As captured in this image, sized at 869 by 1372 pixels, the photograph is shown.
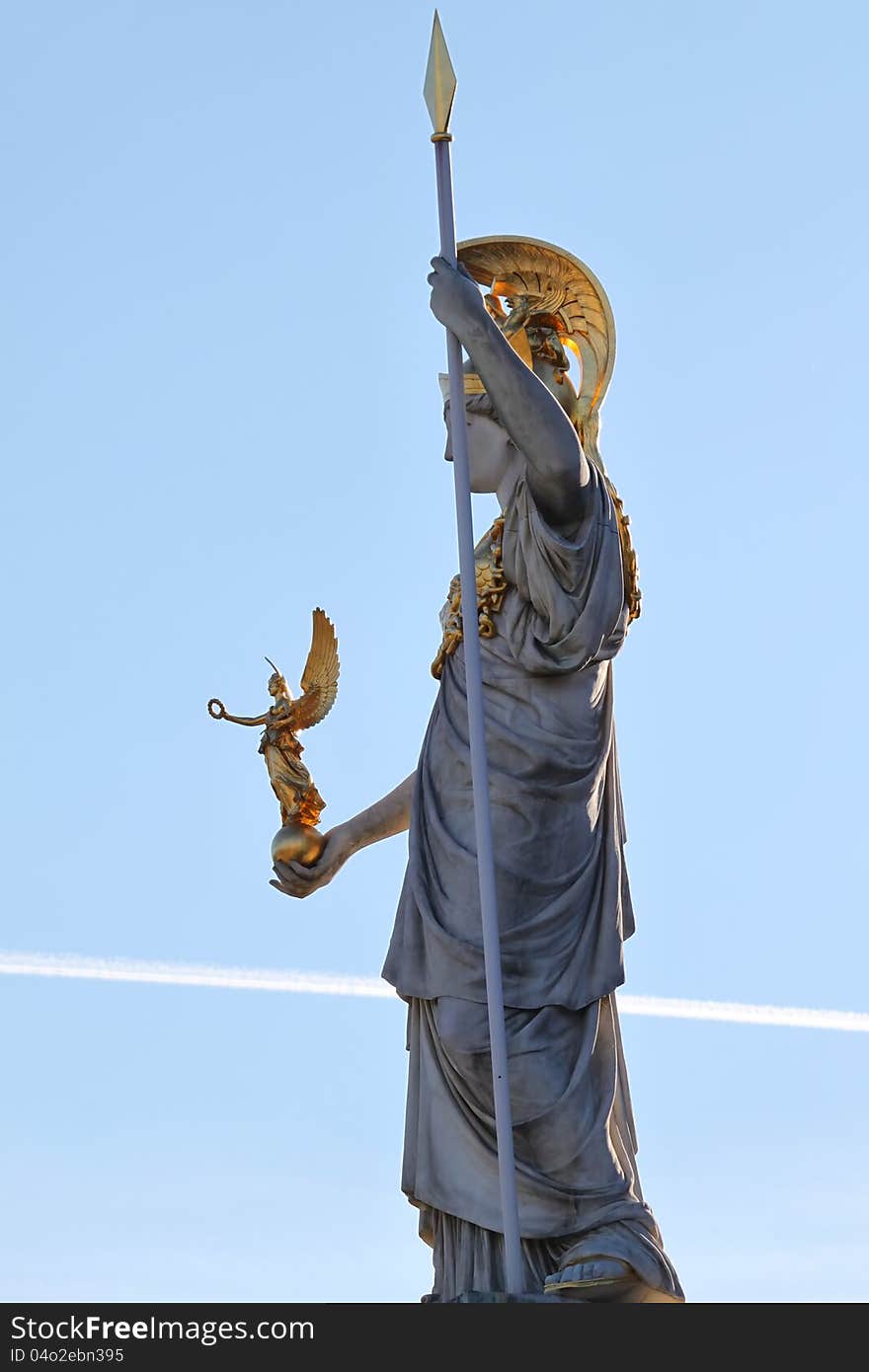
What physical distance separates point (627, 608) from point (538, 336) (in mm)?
1446

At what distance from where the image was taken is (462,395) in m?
13.2

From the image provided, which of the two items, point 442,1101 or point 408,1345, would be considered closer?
point 408,1345

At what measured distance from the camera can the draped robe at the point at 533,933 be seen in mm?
12828

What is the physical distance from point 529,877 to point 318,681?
5.49ft

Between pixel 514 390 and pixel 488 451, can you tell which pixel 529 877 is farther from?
pixel 514 390

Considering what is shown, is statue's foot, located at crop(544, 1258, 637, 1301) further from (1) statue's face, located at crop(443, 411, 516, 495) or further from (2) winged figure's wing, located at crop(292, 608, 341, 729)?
A: (1) statue's face, located at crop(443, 411, 516, 495)

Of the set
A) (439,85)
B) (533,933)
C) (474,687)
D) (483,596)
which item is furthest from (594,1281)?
(439,85)

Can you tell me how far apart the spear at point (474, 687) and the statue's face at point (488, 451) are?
453 mm

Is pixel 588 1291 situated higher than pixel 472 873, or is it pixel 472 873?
pixel 472 873

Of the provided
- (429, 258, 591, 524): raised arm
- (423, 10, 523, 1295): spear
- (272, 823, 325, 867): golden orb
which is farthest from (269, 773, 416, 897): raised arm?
(429, 258, 591, 524): raised arm

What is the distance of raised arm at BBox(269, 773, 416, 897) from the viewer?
1413 centimetres

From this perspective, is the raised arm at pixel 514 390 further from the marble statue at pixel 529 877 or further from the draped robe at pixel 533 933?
the draped robe at pixel 533 933

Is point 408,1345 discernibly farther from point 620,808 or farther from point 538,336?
point 538,336

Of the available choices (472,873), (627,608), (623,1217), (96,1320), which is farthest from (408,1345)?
(627,608)
